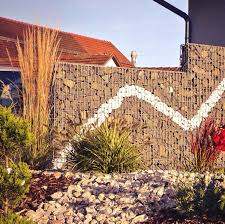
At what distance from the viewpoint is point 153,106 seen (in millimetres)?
11492

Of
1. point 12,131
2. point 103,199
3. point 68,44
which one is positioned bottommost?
point 103,199

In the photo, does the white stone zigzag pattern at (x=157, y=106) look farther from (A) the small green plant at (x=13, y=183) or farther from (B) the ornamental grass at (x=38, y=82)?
(A) the small green plant at (x=13, y=183)

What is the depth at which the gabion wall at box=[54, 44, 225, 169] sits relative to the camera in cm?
1050

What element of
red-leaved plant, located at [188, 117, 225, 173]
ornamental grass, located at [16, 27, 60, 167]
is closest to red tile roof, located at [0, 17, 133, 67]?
ornamental grass, located at [16, 27, 60, 167]

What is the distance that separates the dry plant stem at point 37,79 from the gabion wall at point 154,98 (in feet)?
1.39

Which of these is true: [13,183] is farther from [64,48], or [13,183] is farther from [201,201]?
[64,48]

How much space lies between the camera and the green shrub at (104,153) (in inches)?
340

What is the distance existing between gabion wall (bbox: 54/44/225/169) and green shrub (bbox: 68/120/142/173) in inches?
45.5

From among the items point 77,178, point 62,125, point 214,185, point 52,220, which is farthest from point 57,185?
point 62,125

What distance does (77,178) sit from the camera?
778 cm

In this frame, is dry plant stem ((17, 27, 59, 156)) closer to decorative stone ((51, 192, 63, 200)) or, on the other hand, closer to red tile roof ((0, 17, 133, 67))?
decorative stone ((51, 192, 63, 200))

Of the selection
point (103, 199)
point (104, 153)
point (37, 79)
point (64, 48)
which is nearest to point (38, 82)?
point (37, 79)

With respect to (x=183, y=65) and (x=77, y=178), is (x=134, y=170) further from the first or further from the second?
(x=183, y=65)

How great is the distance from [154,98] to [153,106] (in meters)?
0.16
